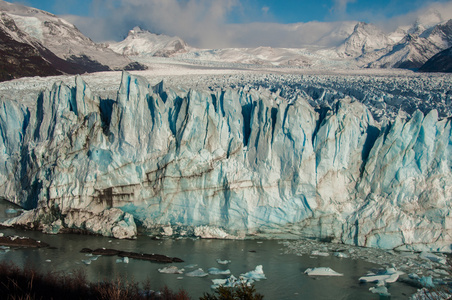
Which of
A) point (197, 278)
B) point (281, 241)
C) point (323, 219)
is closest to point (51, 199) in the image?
point (197, 278)

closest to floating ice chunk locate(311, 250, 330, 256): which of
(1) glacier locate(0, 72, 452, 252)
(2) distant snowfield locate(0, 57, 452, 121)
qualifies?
(1) glacier locate(0, 72, 452, 252)

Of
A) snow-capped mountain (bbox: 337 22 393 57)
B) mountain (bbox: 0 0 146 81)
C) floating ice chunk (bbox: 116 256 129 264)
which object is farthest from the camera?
snow-capped mountain (bbox: 337 22 393 57)

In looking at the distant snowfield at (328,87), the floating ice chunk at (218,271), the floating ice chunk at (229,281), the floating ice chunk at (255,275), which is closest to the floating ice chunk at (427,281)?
the floating ice chunk at (255,275)

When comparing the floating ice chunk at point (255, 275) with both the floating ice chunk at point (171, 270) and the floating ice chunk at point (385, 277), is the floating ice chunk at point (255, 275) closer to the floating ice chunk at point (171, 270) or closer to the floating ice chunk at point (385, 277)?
the floating ice chunk at point (171, 270)

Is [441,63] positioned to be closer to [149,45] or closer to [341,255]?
[341,255]

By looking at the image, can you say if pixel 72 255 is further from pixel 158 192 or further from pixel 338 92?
pixel 338 92

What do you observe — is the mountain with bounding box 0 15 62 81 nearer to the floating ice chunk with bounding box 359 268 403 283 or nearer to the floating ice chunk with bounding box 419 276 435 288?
the floating ice chunk with bounding box 359 268 403 283

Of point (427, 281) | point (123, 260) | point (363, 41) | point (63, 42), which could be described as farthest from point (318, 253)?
point (363, 41)
